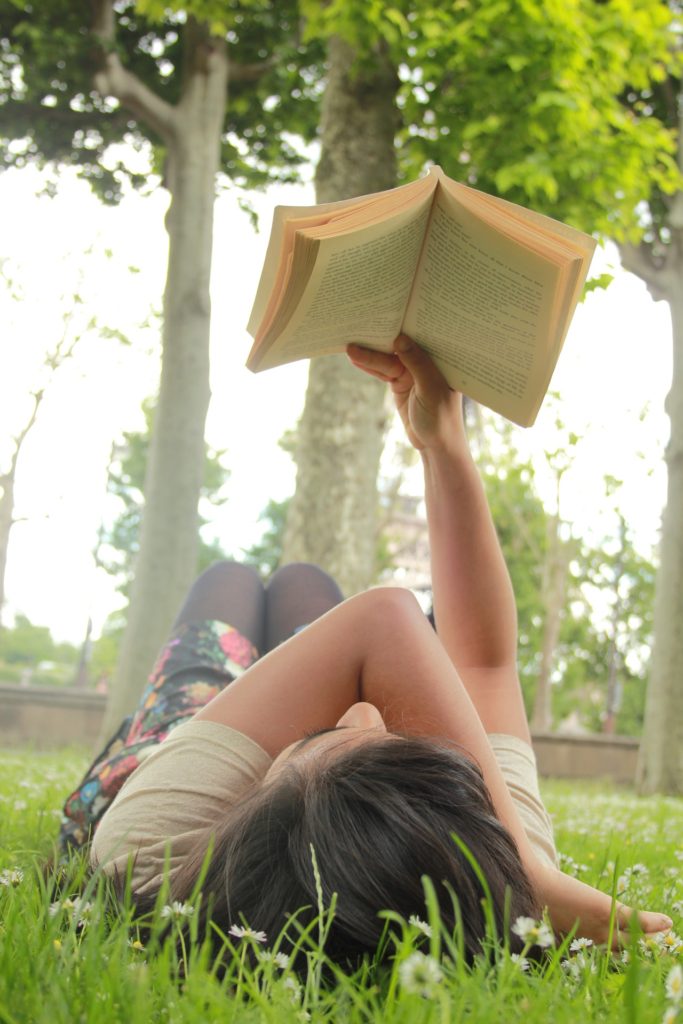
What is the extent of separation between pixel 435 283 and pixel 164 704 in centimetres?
163

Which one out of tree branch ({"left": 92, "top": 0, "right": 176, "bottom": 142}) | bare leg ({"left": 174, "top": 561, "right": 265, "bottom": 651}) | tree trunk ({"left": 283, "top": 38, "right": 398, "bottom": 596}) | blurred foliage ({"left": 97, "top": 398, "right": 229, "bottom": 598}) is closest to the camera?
bare leg ({"left": 174, "top": 561, "right": 265, "bottom": 651})

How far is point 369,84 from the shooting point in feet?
24.2

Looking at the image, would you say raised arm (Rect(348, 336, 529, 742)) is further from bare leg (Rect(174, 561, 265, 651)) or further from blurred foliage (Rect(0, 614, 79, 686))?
blurred foliage (Rect(0, 614, 79, 686))

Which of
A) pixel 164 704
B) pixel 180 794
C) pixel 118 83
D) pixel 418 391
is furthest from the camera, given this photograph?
pixel 118 83

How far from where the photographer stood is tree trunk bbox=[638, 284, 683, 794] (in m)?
8.53

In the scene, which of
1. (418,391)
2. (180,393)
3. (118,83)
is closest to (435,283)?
(418,391)

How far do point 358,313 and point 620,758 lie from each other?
10.8 meters

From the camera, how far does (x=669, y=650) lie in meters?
8.70

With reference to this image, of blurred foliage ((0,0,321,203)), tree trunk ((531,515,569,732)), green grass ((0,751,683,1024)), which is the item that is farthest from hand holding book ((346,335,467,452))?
tree trunk ((531,515,569,732))

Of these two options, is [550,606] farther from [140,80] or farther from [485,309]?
[485,309]

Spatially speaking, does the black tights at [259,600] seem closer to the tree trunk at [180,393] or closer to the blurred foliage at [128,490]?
the tree trunk at [180,393]

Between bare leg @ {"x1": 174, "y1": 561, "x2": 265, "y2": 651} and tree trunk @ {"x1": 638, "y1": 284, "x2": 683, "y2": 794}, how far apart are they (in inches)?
236

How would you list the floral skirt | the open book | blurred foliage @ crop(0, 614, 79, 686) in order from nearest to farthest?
1. the open book
2. the floral skirt
3. blurred foliage @ crop(0, 614, 79, 686)

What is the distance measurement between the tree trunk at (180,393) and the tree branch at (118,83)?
0.38 feet
